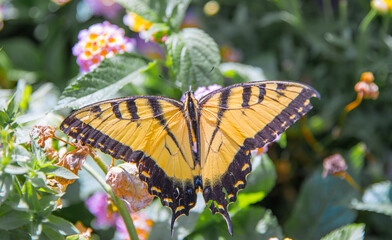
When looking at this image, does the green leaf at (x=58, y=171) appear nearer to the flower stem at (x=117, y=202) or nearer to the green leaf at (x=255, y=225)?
the flower stem at (x=117, y=202)

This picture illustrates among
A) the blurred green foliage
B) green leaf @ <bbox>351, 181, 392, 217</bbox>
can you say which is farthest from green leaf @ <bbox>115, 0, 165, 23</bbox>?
green leaf @ <bbox>351, 181, 392, 217</bbox>

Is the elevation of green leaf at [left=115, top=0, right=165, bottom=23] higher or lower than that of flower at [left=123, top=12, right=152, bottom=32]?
higher

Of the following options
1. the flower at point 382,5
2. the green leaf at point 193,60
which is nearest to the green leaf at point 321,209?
the green leaf at point 193,60

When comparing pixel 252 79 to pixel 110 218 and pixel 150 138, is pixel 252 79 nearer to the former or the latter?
pixel 150 138

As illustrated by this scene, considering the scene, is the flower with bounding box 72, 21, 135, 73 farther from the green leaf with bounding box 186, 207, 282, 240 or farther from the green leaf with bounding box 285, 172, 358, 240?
the green leaf with bounding box 285, 172, 358, 240

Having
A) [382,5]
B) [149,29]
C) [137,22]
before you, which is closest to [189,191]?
[149,29]

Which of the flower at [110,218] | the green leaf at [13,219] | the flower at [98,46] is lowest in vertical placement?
the flower at [110,218]
